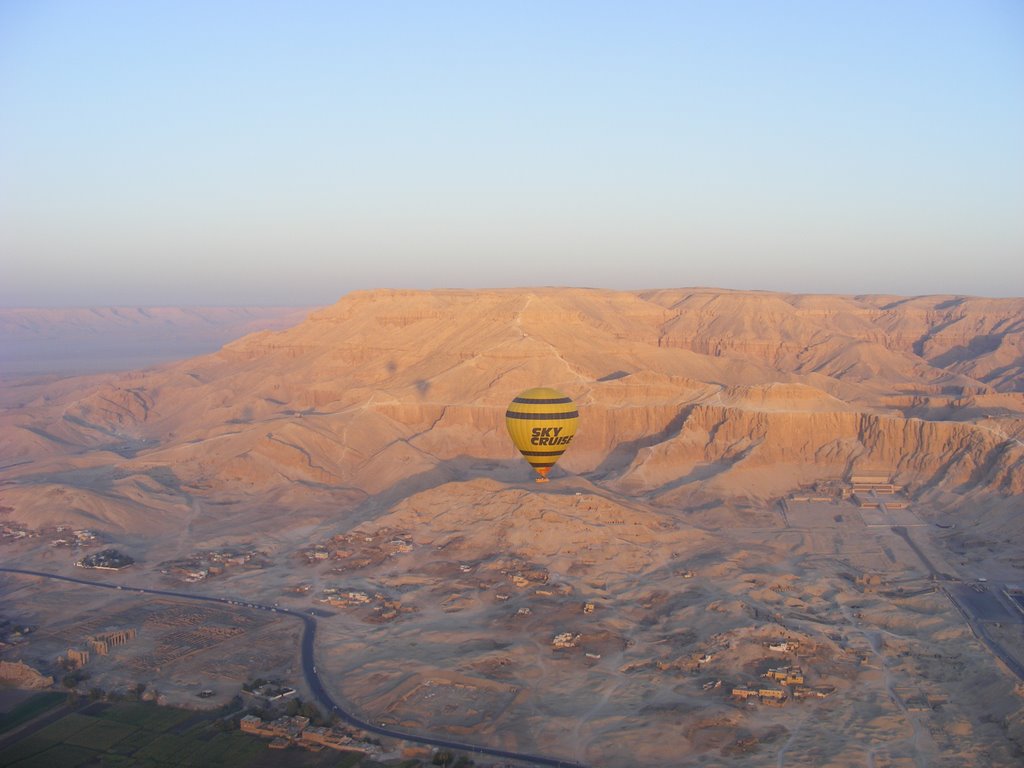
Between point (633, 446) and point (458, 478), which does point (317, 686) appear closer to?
point (458, 478)

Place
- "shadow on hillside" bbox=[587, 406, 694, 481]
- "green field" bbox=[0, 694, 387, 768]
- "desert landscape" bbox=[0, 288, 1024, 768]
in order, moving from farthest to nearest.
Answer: "shadow on hillside" bbox=[587, 406, 694, 481]
"desert landscape" bbox=[0, 288, 1024, 768]
"green field" bbox=[0, 694, 387, 768]

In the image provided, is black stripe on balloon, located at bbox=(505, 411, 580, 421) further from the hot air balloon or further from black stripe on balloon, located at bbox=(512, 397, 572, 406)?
black stripe on balloon, located at bbox=(512, 397, 572, 406)

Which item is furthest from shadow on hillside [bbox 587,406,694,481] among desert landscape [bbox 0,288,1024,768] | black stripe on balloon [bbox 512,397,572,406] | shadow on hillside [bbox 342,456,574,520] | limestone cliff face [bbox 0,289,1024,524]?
black stripe on balloon [bbox 512,397,572,406]

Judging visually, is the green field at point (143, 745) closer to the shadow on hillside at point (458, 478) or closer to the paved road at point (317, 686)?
the paved road at point (317, 686)

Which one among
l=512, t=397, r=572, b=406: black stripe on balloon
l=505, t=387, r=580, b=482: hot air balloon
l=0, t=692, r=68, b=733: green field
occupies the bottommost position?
l=0, t=692, r=68, b=733: green field

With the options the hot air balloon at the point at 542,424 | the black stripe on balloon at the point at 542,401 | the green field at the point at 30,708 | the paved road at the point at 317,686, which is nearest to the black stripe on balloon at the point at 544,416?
the hot air balloon at the point at 542,424
